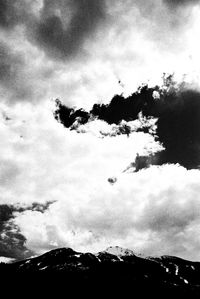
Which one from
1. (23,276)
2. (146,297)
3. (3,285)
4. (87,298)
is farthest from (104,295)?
(3,285)

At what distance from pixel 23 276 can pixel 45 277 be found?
2611cm

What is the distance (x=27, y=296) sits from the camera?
150625 mm

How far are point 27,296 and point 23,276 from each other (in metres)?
27.4

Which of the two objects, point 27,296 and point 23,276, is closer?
point 27,296

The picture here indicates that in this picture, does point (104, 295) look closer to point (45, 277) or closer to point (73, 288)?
point (73, 288)

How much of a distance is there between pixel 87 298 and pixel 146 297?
1830 inches

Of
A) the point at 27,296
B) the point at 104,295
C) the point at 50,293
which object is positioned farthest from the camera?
the point at 104,295

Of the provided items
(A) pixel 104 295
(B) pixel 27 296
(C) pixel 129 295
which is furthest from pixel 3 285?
(C) pixel 129 295

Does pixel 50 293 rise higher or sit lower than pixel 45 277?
lower

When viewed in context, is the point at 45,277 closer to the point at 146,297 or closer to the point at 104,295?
the point at 104,295

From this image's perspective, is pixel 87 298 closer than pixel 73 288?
Yes

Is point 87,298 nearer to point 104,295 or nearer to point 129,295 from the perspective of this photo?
point 104,295

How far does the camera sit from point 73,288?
195000mm

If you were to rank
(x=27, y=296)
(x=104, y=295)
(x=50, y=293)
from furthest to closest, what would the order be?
(x=104, y=295), (x=50, y=293), (x=27, y=296)
